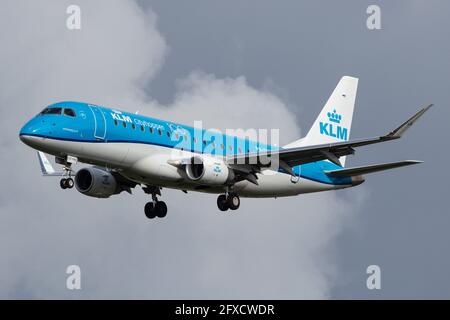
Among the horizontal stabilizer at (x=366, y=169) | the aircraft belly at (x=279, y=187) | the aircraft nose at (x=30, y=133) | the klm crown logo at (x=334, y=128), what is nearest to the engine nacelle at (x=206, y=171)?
the aircraft belly at (x=279, y=187)

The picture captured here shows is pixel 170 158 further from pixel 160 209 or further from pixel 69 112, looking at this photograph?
pixel 160 209

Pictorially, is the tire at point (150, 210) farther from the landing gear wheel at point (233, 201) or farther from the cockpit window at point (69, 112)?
the cockpit window at point (69, 112)

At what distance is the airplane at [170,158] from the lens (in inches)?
2142

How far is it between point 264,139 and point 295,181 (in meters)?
3.02

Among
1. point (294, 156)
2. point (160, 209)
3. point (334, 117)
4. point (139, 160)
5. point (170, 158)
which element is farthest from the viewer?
point (334, 117)

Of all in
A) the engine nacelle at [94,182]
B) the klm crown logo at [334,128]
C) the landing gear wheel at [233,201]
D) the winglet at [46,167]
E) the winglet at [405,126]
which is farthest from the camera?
the klm crown logo at [334,128]

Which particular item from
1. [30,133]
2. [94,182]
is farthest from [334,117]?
[30,133]

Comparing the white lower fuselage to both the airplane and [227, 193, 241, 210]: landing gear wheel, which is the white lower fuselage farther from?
[227, 193, 241, 210]: landing gear wheel

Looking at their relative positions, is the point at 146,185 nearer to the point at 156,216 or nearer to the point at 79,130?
the point at 156,216

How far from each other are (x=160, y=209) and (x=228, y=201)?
482cm

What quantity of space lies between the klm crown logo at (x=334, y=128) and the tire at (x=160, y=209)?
12.4 meters

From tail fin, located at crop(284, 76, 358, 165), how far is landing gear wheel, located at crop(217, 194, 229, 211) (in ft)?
29.7

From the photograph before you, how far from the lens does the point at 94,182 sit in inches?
2389

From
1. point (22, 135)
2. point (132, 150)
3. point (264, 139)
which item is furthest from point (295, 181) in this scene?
point (22, 135)
